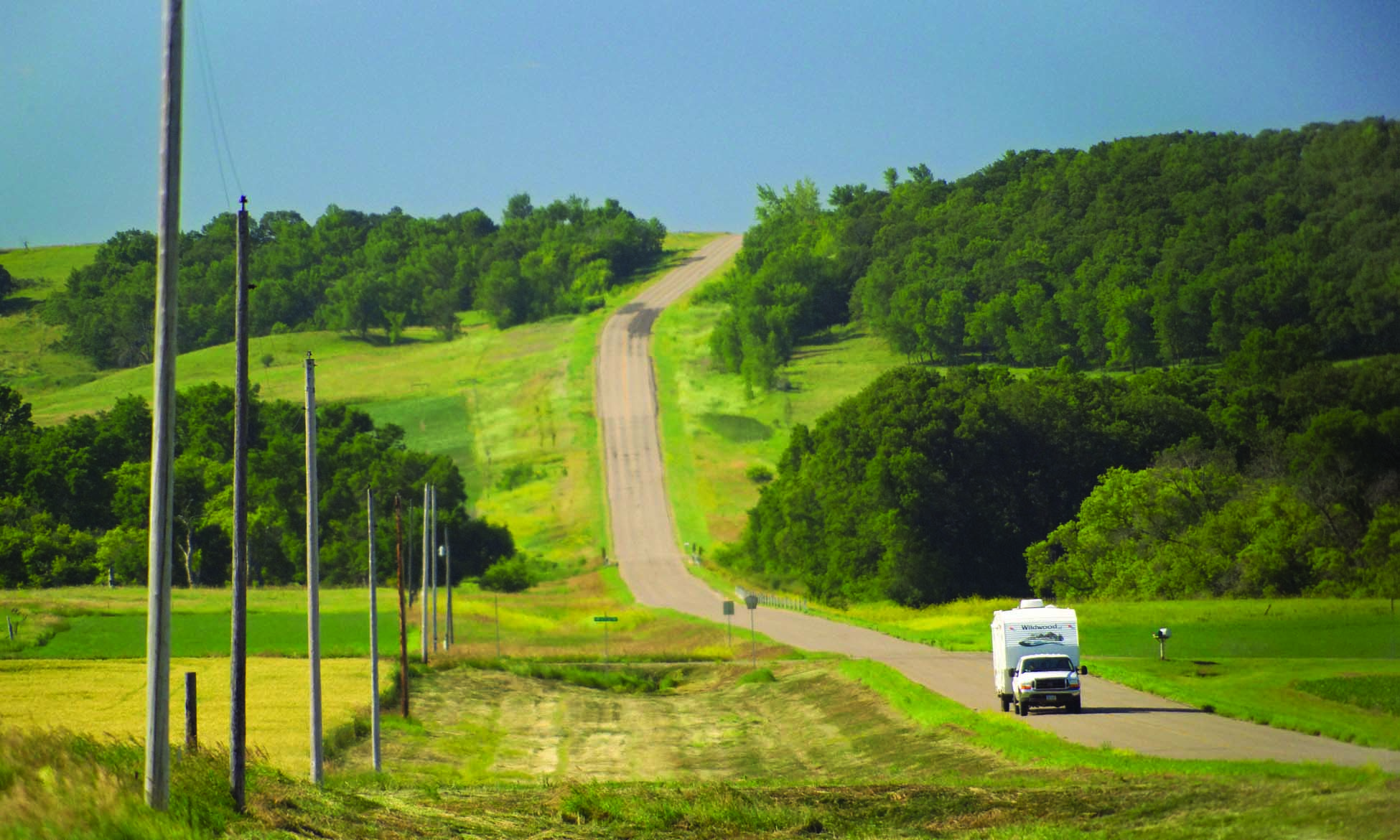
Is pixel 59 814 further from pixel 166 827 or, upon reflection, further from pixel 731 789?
pixel 731 789

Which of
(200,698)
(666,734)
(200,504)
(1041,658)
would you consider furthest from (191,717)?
(200,504)

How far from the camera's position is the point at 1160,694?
45938mm

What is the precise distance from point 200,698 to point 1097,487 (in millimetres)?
69017

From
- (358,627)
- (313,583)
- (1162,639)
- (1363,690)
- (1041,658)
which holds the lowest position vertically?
(358,627)

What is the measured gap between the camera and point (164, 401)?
58.4 ft

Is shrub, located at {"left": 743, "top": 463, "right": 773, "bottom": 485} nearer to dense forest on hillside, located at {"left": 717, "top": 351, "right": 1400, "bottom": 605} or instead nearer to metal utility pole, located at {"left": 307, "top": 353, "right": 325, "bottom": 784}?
dense forest on hillside, located at {"left": 717, "top": 351, "right": 1400, "bottom": 605}

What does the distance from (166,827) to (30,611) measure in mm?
73536

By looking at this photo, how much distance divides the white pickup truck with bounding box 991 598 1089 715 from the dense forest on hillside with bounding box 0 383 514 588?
80670 mm

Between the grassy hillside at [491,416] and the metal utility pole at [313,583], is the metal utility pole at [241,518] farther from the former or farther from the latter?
the grassy hillside at [491,416]

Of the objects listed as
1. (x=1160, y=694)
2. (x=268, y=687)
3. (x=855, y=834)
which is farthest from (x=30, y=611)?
(x=855, y=834)

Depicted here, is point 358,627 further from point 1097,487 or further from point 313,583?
point 313,583

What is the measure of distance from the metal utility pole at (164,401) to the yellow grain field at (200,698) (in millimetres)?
15794

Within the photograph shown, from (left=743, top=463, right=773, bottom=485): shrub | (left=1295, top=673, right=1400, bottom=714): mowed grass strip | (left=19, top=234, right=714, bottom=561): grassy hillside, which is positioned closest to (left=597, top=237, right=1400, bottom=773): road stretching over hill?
(left=19, top=234, right=714, bottom=561): grassy hillside

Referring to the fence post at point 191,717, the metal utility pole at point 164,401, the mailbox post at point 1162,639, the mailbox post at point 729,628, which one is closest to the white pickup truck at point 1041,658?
the mailbox post at point 1162,639
